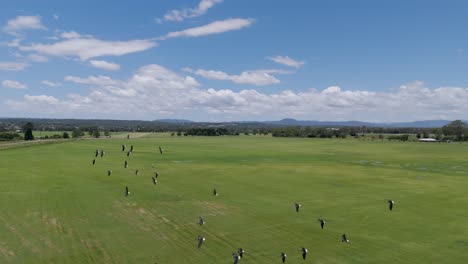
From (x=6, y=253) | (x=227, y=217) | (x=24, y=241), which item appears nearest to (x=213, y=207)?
(x=227, y=217)

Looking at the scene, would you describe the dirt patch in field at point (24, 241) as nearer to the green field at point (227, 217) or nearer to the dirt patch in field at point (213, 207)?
the green field at point (227, 217)

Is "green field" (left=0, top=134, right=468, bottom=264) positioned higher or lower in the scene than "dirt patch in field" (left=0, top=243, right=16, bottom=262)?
higher

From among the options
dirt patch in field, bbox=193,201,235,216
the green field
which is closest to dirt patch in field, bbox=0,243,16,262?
the green field

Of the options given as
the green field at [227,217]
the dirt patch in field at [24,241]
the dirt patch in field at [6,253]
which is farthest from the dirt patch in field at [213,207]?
the dirt patch in field at [6,253]

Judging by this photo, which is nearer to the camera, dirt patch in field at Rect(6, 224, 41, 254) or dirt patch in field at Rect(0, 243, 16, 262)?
dirt patch in field at Rect(0, 243, 16, 262)

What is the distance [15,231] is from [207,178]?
40.0 metres

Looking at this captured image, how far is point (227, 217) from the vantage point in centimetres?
4456

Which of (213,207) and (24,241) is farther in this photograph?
(213,207)

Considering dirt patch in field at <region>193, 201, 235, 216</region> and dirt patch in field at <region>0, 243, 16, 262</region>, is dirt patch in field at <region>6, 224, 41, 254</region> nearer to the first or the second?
dirt patch in field at <region>0, 243, 16, 262</region>

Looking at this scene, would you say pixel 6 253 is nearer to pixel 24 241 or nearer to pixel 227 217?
pixel 24 241

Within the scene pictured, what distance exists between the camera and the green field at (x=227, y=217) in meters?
32.8

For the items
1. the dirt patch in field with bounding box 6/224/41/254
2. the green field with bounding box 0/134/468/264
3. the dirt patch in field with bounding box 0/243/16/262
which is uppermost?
the green field with bounding box 0/134/468/264

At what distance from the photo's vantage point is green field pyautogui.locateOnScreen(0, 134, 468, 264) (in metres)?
32.8

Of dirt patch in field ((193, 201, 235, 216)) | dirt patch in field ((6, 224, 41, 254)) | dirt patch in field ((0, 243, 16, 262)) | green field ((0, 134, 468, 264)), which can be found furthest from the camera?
dirt patch in field ((193, 201, 235, 216))
